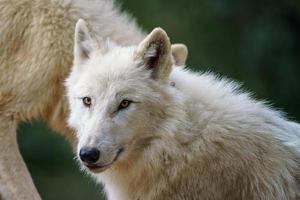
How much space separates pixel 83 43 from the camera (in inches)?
271

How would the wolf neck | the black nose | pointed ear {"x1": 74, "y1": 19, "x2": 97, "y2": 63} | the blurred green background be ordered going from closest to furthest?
the black nose → the wolf neck → pointed ear {"x1": 74, "y1": 19, "x2": 97, "y2": 63} → the blurred green background

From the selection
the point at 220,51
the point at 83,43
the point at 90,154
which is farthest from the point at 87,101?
the point at 220,51

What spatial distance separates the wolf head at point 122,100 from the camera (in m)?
6.19

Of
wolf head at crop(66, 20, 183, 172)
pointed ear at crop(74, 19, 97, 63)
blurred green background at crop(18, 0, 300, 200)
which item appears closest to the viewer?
wolf head at crop(66, 20, 183, 172)

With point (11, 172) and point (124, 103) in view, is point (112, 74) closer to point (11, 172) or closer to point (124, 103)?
point (124, 103)

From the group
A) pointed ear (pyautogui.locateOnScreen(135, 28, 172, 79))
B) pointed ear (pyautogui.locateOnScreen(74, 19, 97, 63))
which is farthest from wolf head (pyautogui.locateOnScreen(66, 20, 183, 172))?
pointed ear (pyautogui.locateOnScreen(74, 19, 97, 63))

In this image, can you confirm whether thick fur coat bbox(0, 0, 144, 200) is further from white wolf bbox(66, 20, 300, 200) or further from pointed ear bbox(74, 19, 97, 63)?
white wolf bbox(66, 20, 300, 200)

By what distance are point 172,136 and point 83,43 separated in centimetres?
109

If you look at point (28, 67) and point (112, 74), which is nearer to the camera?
point (112, 74)

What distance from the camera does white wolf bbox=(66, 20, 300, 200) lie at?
20.8 feet

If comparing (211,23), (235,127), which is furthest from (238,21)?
(235,127)

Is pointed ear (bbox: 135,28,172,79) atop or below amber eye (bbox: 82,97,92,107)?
atop

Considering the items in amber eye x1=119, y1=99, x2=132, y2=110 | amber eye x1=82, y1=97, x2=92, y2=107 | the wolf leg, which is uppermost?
amber eye x1=119, y1=99, x2=132, y2=110

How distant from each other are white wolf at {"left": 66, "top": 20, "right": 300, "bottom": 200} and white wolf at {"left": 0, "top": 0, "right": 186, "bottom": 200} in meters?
1.29
